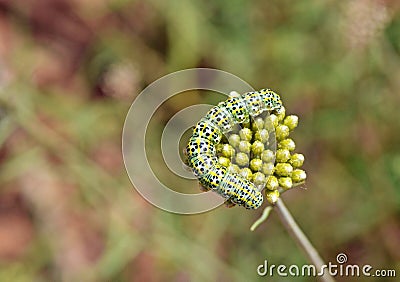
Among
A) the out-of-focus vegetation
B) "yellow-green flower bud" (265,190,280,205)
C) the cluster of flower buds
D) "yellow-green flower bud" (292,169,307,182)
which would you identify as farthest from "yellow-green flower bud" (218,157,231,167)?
the out-of-focus vegetation

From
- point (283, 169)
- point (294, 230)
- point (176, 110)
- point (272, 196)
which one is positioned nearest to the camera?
point (272, 196)

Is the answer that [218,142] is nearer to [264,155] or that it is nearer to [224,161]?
[224,161]

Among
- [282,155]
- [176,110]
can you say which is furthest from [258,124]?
[176,110]

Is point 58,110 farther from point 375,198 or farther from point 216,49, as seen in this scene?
point 375,198

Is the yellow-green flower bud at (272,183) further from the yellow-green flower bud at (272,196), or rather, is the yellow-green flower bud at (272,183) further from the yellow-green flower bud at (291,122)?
the yellow-green flower bud at (291,122)

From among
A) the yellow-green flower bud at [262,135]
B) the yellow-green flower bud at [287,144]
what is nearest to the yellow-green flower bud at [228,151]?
the yellow-green flower bud at [262,135]

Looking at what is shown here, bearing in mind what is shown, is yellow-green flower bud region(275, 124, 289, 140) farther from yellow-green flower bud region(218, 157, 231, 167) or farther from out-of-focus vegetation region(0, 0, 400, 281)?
out-of-focus vegetation region(0, 0, 400, 281)
